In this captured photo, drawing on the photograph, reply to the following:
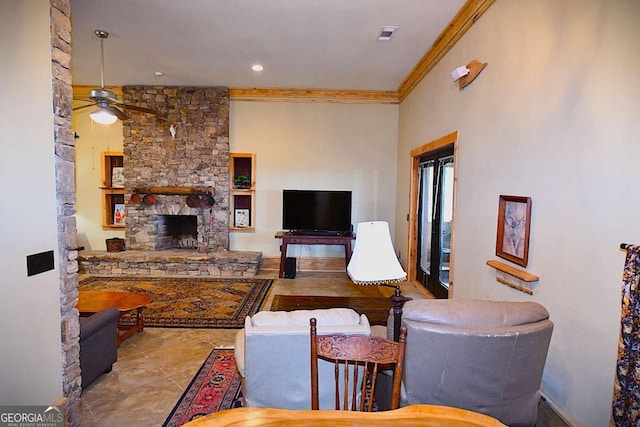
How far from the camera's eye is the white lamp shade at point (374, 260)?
2.14 metres

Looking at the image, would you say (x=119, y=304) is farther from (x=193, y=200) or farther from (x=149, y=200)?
(x=149, y=200)

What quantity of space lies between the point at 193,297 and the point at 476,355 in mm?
4308

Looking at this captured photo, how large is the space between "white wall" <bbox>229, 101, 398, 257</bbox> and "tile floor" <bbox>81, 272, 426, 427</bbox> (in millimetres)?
3351

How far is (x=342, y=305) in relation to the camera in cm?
374

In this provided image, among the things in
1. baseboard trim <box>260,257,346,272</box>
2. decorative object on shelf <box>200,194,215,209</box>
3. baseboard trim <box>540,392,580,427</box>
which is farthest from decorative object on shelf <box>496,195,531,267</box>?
decorative object on shelf <box>200,194,215,209</box>

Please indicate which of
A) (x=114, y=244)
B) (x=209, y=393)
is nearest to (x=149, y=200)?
(x=114, y=244)

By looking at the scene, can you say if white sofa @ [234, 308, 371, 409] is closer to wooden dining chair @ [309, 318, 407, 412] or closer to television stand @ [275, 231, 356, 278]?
wooden dining chair @ [309, 318, 407, 412]

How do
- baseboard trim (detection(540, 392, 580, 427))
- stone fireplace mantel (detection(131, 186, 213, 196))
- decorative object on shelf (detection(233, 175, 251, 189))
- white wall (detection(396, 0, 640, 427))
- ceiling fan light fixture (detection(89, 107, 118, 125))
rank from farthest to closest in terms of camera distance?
decorative object on shelf (detection(233, 175, 251, 189)) → stone fireplace mantel (detection(131, 186, 213, 196)) → ceiling fan light fixture (detection(89, 107, 118, 125)) → baseboard trim (detection(540, 392, 580, 427)) → white wall (detection(396, 0, 640, 427))

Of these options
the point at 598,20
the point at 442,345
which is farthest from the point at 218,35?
the point at 442,345

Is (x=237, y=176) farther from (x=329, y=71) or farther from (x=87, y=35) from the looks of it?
(x=87, y=35)

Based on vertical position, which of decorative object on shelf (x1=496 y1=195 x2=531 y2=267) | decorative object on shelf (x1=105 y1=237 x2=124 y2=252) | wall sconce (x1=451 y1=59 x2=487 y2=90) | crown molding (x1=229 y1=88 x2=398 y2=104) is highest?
crown molding (x1=229 y1=88 x2=398 y2=104)

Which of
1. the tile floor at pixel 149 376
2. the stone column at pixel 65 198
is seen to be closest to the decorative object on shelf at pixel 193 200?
the tile floor at pixel 149 376

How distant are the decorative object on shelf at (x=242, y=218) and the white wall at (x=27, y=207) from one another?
4889 millimetres

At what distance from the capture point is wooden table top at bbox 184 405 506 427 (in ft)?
3.97
